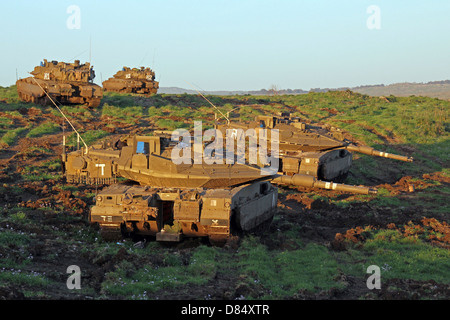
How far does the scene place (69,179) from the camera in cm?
1948

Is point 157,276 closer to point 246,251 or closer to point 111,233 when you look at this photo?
point 246,251

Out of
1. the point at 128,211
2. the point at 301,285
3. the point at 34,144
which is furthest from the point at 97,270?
the point at 34,144

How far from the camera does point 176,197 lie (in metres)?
16.1

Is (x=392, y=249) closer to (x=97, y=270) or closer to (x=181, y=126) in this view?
(x=97, y=270)

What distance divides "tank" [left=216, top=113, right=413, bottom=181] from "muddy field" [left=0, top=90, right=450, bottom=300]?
1.10 metres

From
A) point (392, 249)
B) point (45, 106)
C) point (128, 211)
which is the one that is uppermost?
point (45, 106)

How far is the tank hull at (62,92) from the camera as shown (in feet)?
132

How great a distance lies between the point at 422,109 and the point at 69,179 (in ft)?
148

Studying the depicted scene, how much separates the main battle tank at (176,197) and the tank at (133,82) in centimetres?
3439

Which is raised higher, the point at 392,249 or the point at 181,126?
the point at 181,126

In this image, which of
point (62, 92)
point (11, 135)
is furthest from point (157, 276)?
point (62, 92)

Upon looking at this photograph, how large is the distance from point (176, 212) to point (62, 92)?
27.0 metres

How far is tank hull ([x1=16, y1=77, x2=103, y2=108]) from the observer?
40188 millimetres
